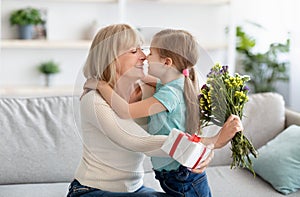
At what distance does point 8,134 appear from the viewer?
7.86ft

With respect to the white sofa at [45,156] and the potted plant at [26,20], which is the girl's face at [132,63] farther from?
the potted plant at [26,20]

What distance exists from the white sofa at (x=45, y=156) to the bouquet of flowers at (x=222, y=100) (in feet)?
1.96

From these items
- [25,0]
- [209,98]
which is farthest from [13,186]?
[25,0]

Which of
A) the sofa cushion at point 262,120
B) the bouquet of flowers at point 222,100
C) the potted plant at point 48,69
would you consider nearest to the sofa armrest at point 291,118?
the sofa cushion at point 262,120

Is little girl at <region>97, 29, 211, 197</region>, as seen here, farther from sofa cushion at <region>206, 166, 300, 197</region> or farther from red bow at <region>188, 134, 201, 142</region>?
Result: sofa cushion at <region>206, 166, 300, 197</region>

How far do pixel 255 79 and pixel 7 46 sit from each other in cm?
213

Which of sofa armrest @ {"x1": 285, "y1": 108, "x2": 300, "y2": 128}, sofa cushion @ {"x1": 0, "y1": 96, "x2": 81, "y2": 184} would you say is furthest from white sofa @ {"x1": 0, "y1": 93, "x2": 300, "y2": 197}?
sofa armrest @ {"x1": 285, "y1": 108, "x2": 300, "y2": 128}

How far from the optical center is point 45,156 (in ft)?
7.88

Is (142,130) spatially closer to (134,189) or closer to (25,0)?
(134,189)

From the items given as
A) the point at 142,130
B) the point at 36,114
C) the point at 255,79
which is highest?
the point at 142,130

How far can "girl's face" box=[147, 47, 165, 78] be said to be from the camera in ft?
5.23

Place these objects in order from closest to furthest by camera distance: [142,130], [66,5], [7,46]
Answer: [142,130] < [7,46] < [66,5]

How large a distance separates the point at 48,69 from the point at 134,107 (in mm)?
2930

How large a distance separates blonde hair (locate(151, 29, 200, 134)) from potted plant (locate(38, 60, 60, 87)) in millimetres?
2888
